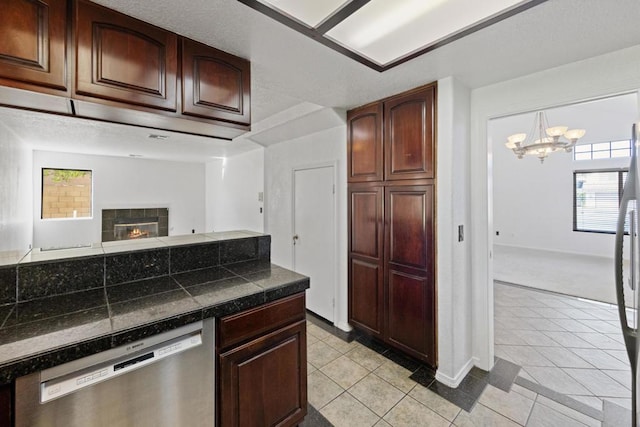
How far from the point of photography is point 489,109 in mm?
2178

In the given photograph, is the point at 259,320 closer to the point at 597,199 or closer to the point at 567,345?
the point at 567,345

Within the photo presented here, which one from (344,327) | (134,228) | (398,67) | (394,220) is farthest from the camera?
(134,228)

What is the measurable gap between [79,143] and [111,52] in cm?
405

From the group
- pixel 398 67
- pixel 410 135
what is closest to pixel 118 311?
pixel 398 67

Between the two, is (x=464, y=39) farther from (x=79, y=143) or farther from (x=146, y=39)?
(x=79, y=143)

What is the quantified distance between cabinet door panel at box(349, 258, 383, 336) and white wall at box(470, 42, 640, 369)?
2.65ft

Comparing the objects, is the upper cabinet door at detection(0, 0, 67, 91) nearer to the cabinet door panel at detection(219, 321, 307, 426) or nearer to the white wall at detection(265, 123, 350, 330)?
the cabinet door panel at detection(219, 321, 307, 426)

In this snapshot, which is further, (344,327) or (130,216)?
(130,216)

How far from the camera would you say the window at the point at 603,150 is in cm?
598

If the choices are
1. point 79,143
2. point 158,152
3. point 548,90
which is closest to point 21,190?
point 79,143

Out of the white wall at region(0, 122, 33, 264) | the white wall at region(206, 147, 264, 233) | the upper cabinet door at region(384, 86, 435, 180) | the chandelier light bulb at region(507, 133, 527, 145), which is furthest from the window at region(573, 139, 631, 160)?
the white wall at region(0, 122, 33, 264)

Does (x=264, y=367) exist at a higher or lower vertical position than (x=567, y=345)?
higher

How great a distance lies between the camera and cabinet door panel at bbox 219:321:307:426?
1.29m

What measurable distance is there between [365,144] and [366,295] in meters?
1.52
